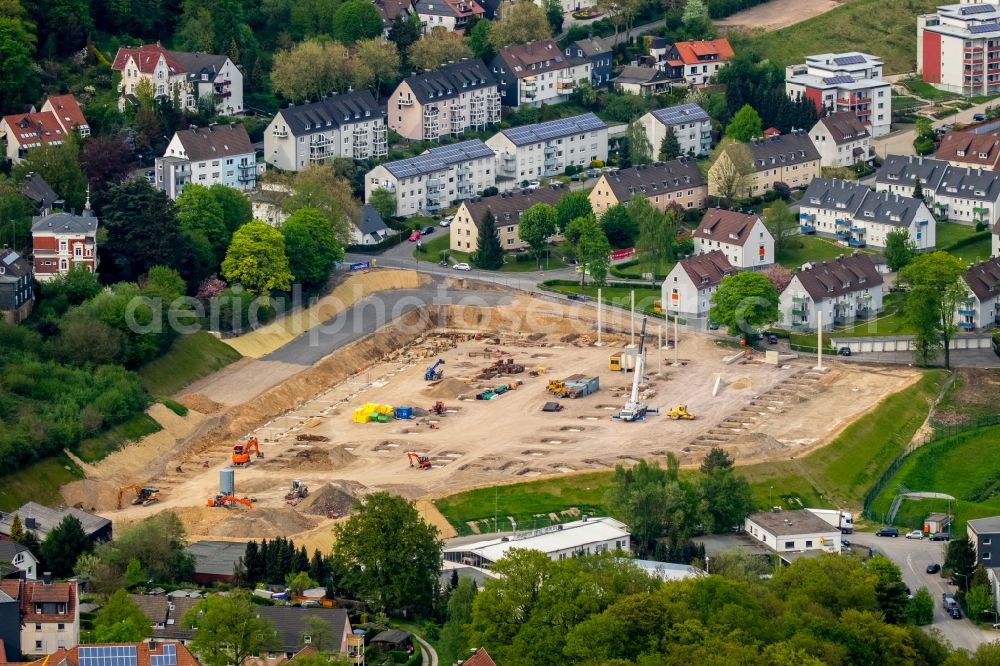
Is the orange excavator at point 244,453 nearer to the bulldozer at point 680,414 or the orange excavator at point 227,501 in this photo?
the orange excavator at point 227,501

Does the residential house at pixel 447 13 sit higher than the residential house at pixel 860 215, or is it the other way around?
the residential house at pixel 447 13

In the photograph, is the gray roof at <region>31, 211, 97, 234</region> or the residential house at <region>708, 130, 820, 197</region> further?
the residential house at <region>708, 130, 820, 197</region>

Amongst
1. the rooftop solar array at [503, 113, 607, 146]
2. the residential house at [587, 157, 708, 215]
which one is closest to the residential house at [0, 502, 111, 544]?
the residential house at [587, 157, 708, 215]

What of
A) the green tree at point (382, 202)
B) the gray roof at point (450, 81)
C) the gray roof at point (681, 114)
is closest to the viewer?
the green tree at point (382, 202)

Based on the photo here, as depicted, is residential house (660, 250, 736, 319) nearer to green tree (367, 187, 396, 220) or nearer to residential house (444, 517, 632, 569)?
green tree (367, 187, 396, 220)

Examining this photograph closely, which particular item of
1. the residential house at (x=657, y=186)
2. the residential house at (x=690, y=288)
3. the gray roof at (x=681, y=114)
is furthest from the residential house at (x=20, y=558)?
the gray roof at (x=681, y=114)

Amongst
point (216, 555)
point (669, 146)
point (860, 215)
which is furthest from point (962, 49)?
point (216, 555)
